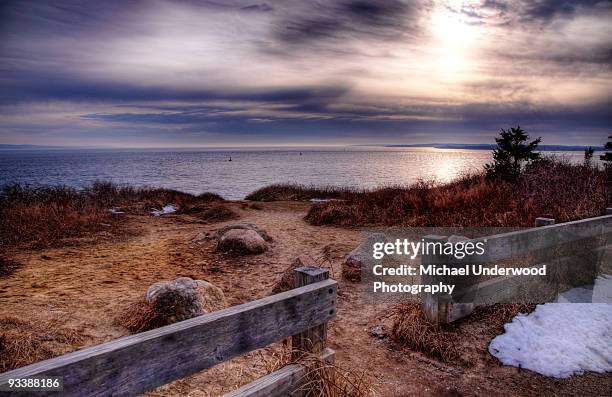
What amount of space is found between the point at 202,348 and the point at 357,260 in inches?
230

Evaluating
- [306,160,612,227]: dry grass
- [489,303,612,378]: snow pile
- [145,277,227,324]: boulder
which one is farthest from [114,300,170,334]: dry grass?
[306,160,612,227]: dry grass

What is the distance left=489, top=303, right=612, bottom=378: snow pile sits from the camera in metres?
4.00

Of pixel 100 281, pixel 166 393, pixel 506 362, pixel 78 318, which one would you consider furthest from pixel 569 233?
pixel 100 281

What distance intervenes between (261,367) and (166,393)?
3.60ft

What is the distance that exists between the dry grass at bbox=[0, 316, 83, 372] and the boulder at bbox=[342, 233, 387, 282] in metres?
4.65

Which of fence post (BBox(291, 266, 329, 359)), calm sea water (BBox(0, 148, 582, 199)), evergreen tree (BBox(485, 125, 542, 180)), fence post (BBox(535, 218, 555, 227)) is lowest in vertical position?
calm sea water (BBox(0, 148, 582, 199))

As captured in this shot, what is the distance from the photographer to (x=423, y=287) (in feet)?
15.2

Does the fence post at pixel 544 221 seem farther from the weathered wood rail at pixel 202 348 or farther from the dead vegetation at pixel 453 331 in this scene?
the weathered wood rail at pixel 202 348

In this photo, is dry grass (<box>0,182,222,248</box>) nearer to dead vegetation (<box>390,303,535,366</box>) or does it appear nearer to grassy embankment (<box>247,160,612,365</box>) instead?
grassy embankment (<box>247,160,612,365</box>)

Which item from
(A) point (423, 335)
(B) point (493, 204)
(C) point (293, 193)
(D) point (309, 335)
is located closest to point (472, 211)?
(B) point (493, 204)

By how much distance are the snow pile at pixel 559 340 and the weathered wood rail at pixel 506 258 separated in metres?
0.43

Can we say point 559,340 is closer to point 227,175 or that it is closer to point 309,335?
point 309,335

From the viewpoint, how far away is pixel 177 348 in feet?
6.53

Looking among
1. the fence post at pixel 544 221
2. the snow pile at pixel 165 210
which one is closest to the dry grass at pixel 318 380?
the fence post at pixel 544 221
